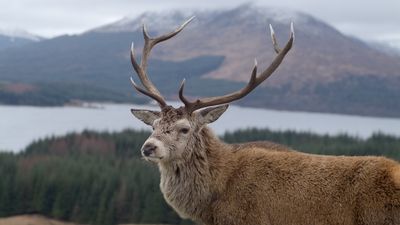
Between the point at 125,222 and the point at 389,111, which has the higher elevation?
the point at 389,111

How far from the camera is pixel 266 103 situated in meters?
190

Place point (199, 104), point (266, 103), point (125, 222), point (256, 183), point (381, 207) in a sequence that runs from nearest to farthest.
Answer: point (381, 207)
point (256, 183)
point (199, 104)
point (125, 222)
point (266, 103)

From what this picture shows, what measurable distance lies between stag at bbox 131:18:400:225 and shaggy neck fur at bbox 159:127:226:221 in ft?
0.05

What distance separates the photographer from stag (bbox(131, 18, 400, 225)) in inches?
343

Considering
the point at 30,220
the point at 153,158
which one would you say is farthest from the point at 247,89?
A: the point at 30,220

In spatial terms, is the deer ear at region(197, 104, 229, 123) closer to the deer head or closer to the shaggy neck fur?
the deer head

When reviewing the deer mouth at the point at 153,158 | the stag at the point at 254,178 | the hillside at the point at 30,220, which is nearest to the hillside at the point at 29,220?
the hillside at the point at 30,220

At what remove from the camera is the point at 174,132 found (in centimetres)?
1002

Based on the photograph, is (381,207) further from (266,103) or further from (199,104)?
(266,103)

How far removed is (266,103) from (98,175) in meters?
139

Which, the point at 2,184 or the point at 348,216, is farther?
the point at 2,184

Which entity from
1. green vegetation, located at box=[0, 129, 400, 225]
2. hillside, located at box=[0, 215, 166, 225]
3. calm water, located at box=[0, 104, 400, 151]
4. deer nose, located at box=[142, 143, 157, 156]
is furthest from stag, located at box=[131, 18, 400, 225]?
calm water, located at box=[0, 104, 400, 151]

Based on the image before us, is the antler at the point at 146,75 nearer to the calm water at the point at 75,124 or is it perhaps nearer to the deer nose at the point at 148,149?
the deer nose at the point at 148,149

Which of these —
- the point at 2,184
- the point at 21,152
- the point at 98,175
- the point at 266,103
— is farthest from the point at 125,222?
the point at 266,103
